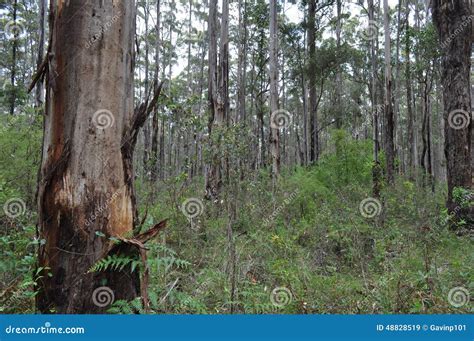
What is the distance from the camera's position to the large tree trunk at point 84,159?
8.46 ft

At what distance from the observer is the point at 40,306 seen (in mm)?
2617

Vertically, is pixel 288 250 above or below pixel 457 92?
below

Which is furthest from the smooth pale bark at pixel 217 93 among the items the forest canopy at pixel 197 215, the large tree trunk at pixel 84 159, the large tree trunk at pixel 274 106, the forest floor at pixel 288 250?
the large tree trunk at pixel 84 159

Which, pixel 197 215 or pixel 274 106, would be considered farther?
pixel 274 106

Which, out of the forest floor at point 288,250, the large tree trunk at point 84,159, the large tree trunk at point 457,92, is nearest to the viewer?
the large tree trunk at point 84,159

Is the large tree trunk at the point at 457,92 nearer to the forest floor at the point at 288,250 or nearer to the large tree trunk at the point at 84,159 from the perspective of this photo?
the forest floor at the point at 288,250

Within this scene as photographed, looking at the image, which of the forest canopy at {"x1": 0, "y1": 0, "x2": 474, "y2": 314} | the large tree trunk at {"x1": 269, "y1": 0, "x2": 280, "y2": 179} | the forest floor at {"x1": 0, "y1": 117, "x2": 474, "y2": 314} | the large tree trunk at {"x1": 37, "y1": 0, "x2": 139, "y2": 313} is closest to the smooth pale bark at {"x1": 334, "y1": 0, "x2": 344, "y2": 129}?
the large tree trunk at {"x1": 269, "y1": 0, "x2": 280, "y2": 179}

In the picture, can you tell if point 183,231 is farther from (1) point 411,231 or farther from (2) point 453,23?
(2) point 453,23

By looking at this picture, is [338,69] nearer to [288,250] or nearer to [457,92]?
[457,92]

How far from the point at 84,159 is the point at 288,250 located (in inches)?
127

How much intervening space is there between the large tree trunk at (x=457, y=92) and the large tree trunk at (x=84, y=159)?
21.8ft

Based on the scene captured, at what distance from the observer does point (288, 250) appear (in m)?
5.12

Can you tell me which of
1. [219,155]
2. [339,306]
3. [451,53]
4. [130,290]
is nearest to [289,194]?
[219,155]

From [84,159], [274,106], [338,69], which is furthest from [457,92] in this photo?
[338,69]
